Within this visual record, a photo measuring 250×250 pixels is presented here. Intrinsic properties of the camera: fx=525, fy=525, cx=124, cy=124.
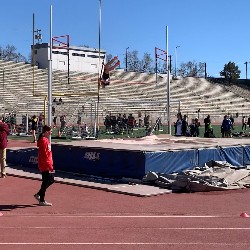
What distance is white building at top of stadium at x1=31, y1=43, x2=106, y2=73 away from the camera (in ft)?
210

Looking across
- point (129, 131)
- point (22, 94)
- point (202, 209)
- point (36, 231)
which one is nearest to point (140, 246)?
point (36, 231)

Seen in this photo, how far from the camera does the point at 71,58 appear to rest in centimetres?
6862

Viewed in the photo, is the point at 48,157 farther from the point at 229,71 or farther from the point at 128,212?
the point at 229,71

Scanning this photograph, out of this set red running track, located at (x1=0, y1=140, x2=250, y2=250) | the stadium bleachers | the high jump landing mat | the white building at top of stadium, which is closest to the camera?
red running track, located at (x1=0, y1=140, x2=250, y2=250)

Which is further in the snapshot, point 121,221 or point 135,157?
point 135,157

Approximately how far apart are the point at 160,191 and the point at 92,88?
44731mm

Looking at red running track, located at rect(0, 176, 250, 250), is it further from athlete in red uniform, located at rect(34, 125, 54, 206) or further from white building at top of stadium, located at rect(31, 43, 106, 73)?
white building at top of stadium, located at rect(31, 43, 106, 73)

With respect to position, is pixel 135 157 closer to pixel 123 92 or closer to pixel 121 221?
pixel 121 221

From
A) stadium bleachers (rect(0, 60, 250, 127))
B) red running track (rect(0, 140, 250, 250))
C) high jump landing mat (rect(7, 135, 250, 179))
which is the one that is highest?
stadium bleachers (rect(0, 60, 250, 127))

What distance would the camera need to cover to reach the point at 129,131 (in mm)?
35219

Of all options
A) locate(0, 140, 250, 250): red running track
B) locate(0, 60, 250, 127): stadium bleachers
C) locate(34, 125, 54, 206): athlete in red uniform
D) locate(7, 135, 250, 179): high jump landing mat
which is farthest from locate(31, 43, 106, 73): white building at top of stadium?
locate(34, 125, 54, 206): athlete in red uniform

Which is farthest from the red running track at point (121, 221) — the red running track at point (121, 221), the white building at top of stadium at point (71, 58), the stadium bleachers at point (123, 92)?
the white building at top of stadium at point (71, 58)

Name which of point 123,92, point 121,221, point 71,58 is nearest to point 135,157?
point 121,221

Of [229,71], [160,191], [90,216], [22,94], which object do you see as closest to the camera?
[90,216]
